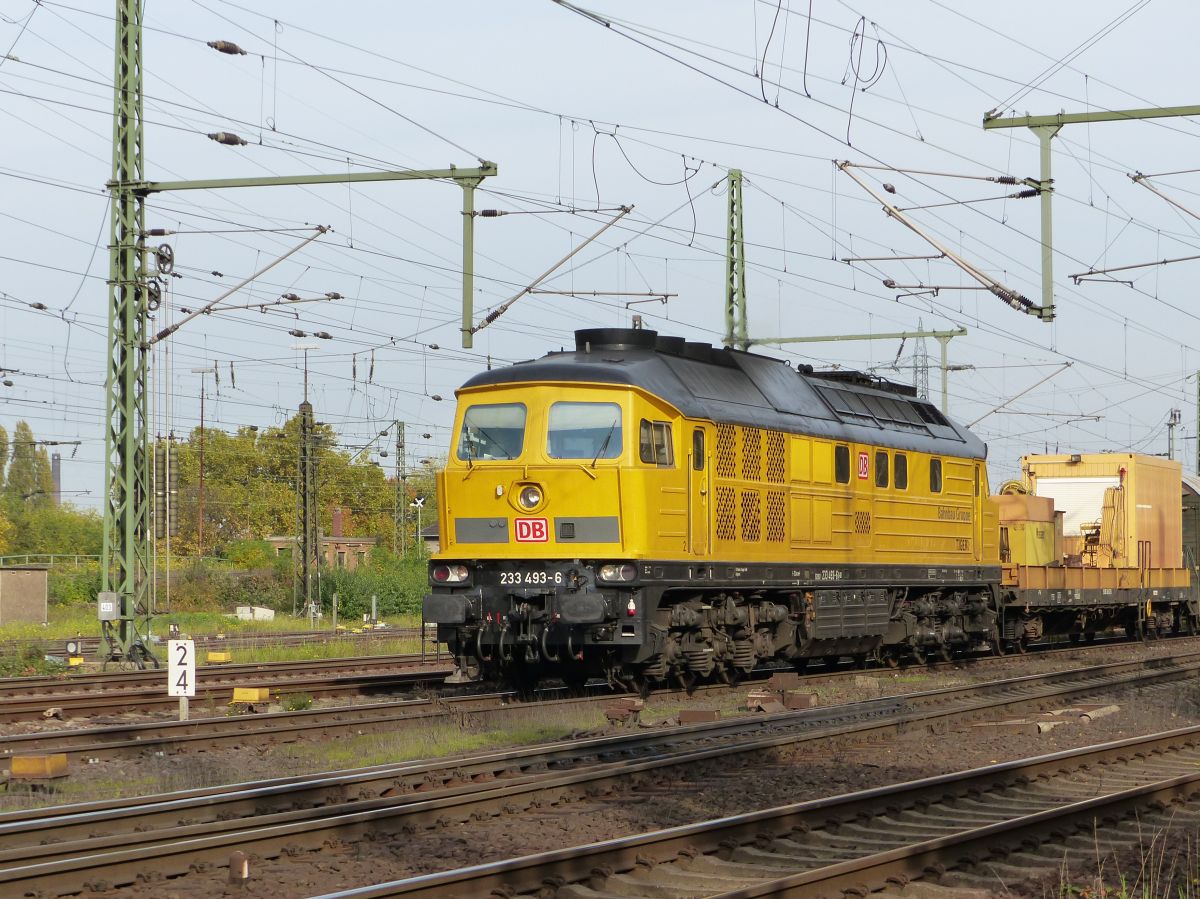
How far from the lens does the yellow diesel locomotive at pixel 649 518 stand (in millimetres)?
17125

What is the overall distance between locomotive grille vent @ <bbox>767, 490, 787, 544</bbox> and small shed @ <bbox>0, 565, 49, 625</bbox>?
34161mm

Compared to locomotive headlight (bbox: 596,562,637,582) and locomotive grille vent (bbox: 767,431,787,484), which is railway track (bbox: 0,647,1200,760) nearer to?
locomotive headlight (bbox: 596,562,637,582)

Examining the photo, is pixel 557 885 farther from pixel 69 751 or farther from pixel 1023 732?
pixel 1023 732

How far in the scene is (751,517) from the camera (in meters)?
19.2

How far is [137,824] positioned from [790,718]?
8183 millimetres

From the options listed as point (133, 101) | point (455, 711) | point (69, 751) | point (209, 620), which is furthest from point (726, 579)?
point (209, 620)

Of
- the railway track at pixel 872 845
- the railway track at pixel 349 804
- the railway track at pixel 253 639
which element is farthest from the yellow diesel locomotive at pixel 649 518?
the railway track at pixel 253 639

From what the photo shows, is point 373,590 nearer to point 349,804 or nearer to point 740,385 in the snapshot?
point 740,385

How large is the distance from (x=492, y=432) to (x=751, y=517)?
3624 millimetres

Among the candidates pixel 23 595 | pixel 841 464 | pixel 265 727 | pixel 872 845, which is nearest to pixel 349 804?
pixel 872 845

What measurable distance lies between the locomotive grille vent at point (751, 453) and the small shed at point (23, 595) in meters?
34.5

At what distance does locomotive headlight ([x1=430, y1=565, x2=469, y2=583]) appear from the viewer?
58.5ft

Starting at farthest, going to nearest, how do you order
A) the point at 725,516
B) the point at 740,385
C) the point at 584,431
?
the point at 740,385
the point at 725,516
the point at 584,431

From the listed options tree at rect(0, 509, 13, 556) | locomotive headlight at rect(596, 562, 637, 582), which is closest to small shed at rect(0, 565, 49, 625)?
locomotive headlight at rect(596, 562, 637, 582)
